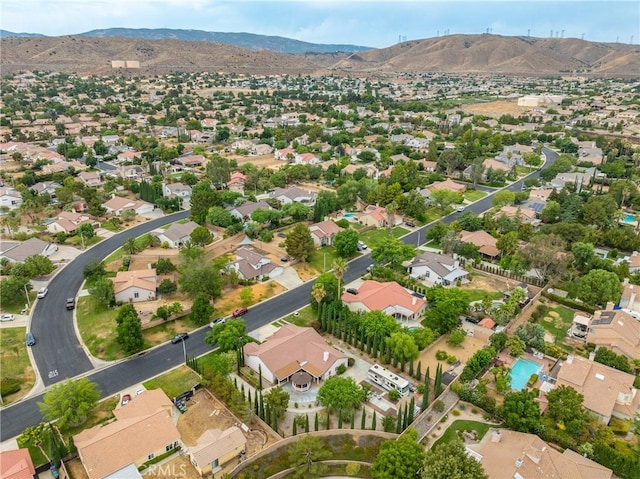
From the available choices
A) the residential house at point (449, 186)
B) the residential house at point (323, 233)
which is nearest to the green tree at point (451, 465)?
the residential house at point (323, 233)

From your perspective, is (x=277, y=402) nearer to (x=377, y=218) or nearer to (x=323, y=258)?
(x=323, y=258)

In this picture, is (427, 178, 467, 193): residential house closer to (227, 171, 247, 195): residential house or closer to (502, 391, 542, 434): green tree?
(227, 171, 247, 195): residential house

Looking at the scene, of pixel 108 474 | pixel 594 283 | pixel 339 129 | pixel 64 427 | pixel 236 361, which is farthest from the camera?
pixel 339 129

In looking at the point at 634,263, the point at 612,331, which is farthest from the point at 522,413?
the point at 634,263

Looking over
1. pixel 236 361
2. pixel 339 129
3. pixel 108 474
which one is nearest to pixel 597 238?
pixel 236 361

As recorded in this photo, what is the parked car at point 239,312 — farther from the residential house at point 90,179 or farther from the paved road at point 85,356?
the residential house at point 90,179

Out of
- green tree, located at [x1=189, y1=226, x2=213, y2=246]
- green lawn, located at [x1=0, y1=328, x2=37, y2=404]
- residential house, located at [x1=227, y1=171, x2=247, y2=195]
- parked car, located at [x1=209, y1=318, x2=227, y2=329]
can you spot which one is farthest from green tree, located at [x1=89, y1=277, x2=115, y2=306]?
residential house, located at [x1=227, y1=171, x2=247, y2=195]

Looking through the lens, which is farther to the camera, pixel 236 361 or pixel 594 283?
pixel 594 283

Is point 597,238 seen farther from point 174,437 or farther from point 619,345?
point 174,437
